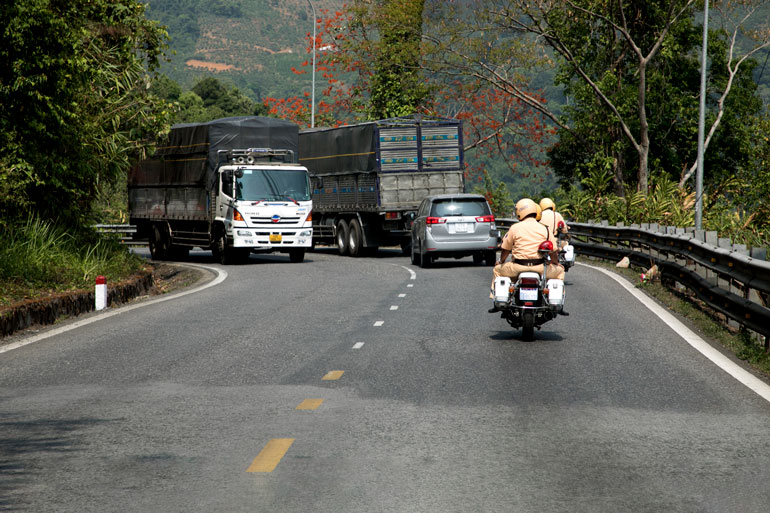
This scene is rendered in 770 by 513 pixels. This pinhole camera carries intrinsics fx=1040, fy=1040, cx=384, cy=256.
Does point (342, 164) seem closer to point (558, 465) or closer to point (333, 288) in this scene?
point (333, 288)

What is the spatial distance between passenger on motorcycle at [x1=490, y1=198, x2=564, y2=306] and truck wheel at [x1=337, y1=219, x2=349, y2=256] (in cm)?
2017

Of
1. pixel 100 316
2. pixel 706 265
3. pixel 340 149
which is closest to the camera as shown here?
pixel 706 265

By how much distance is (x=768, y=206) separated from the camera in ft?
86.3

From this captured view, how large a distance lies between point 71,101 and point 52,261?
366cm

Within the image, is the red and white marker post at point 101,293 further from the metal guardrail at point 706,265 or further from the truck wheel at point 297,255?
the truck wheel at point 297,255

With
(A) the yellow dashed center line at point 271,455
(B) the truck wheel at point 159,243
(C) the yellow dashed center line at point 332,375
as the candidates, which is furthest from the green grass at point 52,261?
(B) the truck wheel at point 159,243

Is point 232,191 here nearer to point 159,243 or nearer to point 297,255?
point 297,255

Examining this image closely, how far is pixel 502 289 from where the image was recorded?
11.8 m

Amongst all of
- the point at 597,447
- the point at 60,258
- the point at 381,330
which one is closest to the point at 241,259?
the point at 60,258

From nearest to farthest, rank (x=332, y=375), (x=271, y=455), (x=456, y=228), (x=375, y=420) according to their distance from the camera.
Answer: (x=271, y=455) < (x=375, y=420) < (x=332, y=375) < (x=456, y=228)

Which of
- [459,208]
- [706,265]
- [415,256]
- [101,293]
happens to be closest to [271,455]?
[706,265]

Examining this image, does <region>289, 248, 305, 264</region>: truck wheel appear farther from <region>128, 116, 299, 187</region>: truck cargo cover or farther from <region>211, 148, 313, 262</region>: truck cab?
<region>128, 116, 299, 187</region>: truck cargo cover

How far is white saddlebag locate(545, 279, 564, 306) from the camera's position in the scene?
38.2 ft

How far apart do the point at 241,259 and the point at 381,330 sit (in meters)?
16.2
